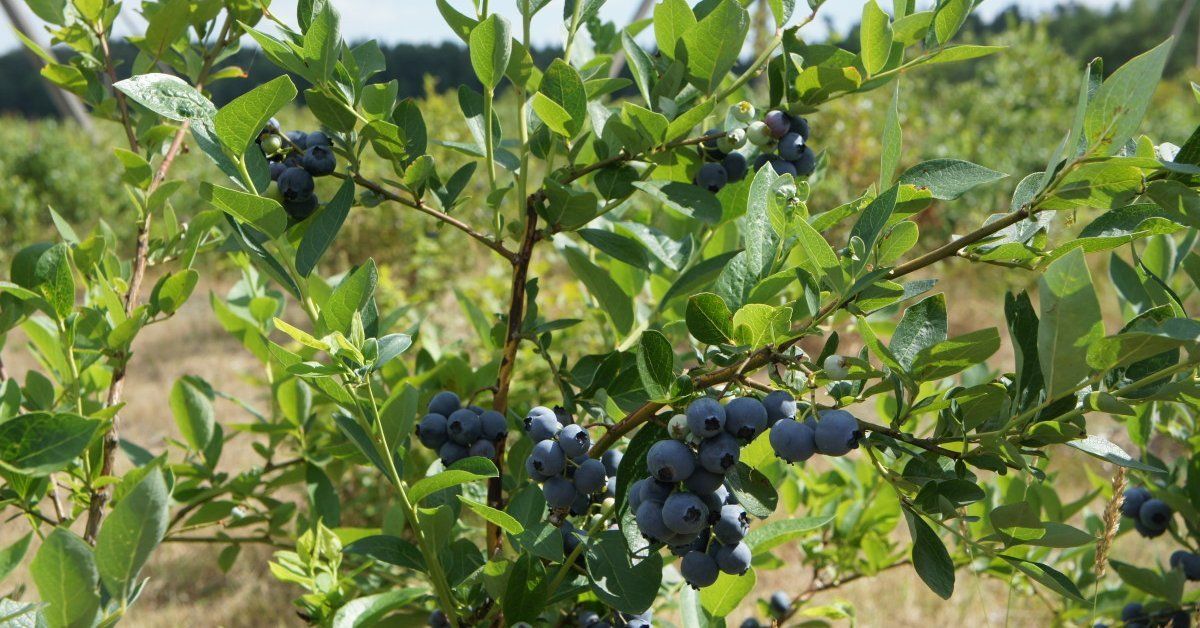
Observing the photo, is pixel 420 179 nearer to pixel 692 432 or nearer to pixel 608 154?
pixel 608 154

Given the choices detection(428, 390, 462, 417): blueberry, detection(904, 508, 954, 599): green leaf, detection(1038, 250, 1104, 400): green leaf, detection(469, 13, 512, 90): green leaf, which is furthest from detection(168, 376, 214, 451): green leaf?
detection(1038, 250, 1104, 400): green leaf

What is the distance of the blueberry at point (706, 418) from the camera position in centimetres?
57

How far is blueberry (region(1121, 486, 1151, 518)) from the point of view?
115 centimetres

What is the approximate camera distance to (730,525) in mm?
638

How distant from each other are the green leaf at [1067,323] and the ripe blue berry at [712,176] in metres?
0.33

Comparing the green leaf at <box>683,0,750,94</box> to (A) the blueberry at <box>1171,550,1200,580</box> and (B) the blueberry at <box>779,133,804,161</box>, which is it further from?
(A) the blueberry at <box>1171,550,1200,580</box>

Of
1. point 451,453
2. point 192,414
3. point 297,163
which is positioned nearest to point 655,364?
point 451,453

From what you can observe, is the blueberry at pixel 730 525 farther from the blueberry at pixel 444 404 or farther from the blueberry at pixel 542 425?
the blueberry at pixel 444 404

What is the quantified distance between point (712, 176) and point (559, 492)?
30cm

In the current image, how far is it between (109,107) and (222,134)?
470mm

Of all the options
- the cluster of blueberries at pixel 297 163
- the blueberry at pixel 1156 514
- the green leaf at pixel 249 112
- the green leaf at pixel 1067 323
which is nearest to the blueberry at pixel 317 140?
the cluster of blueberries at pixel 297 163

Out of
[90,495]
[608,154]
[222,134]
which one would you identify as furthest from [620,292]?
[90,495]

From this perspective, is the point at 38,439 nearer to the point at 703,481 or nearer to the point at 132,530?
the point at 132,530

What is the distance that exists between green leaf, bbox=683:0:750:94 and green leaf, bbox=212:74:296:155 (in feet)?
1.05
